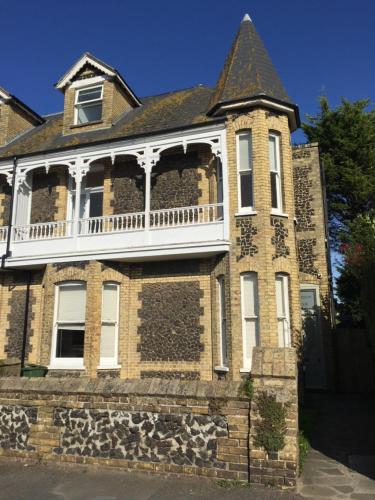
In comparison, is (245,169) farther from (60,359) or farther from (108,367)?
(60,359)

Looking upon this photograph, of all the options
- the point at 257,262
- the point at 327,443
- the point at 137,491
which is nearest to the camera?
the point at 137,491

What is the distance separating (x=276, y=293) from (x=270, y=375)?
5.78m

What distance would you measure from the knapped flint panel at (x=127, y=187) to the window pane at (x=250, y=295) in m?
4.44

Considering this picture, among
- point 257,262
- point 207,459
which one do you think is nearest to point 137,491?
point 207,459

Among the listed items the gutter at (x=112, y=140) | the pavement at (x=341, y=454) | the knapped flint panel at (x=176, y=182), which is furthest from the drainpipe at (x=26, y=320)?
the pavement at (x=341, y=454)

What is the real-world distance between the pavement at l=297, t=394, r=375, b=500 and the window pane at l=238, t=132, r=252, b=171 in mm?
7196

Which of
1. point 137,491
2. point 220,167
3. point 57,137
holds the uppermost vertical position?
point 57,137

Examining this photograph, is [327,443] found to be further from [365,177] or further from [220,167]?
[365,177]

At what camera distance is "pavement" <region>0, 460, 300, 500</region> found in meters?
5.75

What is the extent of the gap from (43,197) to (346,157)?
59.0ft

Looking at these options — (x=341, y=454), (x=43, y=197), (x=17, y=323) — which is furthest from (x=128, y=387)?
(x=43, y=197)

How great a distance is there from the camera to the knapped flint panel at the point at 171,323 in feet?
41.1

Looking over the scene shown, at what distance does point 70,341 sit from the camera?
13.3m

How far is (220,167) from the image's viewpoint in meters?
13.4
